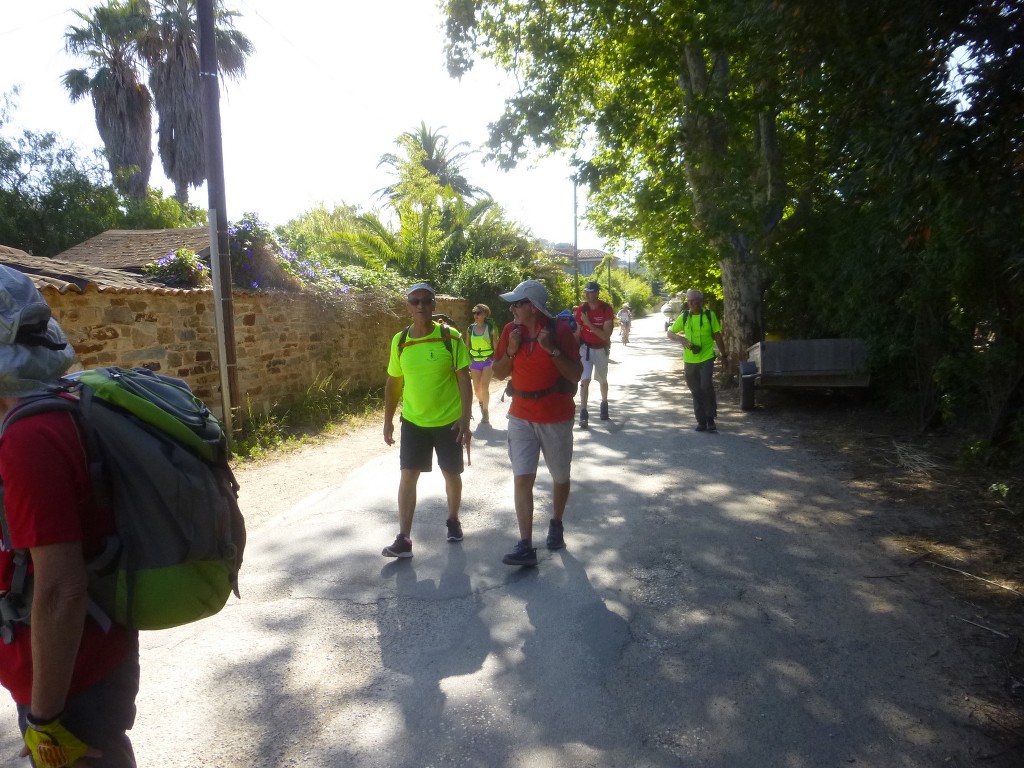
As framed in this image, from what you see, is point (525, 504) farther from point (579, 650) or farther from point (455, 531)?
point (579, 650)

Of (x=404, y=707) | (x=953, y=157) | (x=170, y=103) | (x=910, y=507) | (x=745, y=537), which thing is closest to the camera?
(x=404, y=707)

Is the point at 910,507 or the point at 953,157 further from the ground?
the point at 953,157

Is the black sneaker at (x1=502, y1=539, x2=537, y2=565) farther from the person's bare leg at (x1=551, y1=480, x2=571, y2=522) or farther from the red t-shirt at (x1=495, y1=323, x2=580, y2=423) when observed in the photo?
the red t-shirt at (x1=495, y1=323, x2=580, y2=423)

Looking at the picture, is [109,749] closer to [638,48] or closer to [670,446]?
[670,446]

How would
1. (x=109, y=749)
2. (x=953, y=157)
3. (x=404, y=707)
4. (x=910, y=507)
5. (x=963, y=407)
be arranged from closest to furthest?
(x=109, y=749) < (x=404, y=707) < (x=953, y=157) < (x=910, y=507) < (x=963, y=407)

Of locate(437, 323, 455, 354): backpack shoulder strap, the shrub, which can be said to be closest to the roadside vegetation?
the shrub

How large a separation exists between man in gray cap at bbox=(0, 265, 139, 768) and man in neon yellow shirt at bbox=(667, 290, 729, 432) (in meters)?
8.36

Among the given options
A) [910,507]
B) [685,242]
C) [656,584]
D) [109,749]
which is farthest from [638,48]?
[109,749]

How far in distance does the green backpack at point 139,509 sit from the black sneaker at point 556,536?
3590 mm

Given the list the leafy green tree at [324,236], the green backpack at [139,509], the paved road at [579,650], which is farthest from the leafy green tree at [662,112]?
the green backpack at [139,509]

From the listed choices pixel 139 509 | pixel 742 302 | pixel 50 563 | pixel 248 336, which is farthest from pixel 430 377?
pixel 742 302

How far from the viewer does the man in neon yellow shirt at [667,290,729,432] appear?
9461mm

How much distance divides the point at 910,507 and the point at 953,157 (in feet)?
9.87

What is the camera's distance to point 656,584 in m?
4.60
